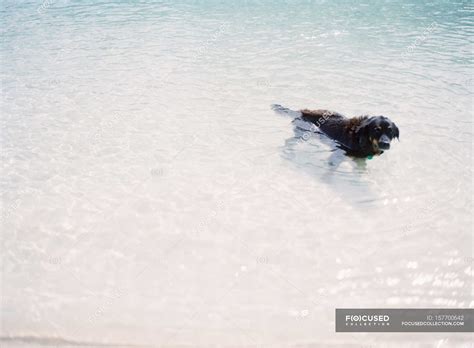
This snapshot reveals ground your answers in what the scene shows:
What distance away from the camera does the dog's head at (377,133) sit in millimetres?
4516

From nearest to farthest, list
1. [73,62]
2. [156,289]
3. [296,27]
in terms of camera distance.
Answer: [156,289], [73,62], [296,27]

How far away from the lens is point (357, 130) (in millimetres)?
4863

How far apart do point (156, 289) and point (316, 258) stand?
4.66ft

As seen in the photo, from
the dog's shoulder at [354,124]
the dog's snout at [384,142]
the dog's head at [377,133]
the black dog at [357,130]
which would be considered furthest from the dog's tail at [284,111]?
the dog's snout at [384,142]

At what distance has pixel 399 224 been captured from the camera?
3.96 meters

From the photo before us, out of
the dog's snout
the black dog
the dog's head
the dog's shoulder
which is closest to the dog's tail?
the black dog

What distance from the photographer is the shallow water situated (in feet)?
10.4

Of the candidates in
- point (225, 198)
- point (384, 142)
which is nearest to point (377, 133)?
point (384, 142)

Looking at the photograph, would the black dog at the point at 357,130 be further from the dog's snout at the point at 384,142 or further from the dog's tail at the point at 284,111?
the dog's tail at the point at 284,111

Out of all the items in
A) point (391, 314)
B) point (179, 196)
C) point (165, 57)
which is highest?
point (165, 57)

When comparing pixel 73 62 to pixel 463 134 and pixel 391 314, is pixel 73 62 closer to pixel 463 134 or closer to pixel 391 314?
pixel 463 134

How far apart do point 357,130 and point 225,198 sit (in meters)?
1.84

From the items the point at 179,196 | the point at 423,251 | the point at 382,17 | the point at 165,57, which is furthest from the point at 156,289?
the point at 382,17

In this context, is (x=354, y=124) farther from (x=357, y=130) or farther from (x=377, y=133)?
(x=377, y=133)
